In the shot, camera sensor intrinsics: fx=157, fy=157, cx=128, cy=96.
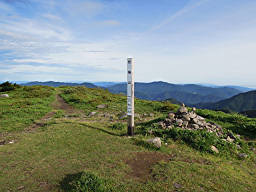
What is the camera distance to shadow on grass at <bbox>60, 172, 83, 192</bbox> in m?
4.60

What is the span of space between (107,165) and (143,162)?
1.43m

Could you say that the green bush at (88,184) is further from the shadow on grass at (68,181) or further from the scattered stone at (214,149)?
the scattered stone at (214,149)

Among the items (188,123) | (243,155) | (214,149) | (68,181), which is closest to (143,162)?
(68,181)

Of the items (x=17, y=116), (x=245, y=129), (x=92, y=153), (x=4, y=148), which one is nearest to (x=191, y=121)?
(x=245, y=129)

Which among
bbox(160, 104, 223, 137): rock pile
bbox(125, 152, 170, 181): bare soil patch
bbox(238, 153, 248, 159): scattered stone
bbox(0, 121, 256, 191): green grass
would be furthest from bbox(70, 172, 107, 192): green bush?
bbox(238, 153, 248, 159): scattered stone

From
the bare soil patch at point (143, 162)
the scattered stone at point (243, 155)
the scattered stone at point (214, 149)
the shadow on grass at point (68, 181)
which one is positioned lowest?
the scattered stone at point (243, 155)

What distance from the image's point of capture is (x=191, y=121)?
10.5 m

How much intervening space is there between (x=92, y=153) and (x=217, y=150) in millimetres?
6085

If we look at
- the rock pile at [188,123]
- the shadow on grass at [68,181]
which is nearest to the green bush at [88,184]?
the shadow on grass at [68,181]

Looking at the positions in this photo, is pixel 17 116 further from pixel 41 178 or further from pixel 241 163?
pixel 241 163

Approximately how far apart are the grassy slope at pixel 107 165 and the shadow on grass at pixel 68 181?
0.12 feet

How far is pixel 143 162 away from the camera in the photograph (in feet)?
20.4

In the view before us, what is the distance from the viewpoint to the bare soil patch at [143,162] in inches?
214

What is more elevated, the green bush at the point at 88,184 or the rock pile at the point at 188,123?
the rock pile at the point at 188,123
